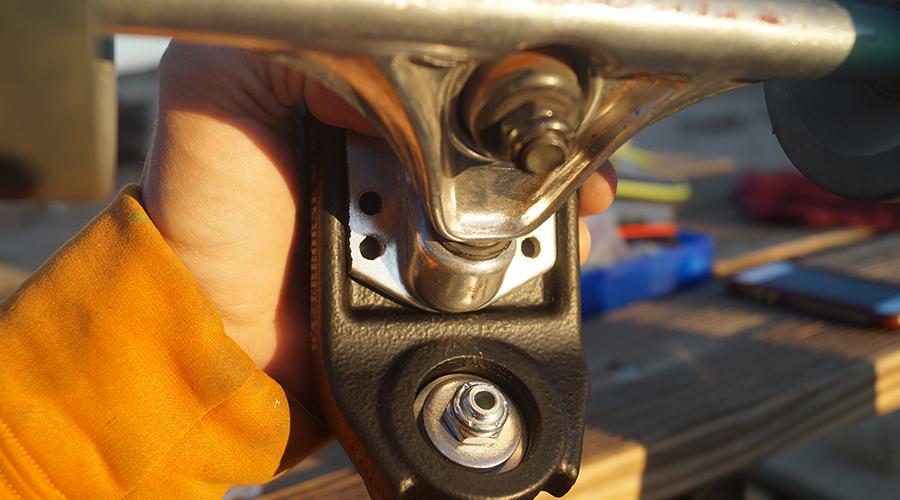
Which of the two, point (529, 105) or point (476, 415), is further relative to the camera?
point (476, 415)

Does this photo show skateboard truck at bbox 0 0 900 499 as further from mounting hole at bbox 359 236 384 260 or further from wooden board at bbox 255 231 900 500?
wooden board at bbox 255 231 900 500

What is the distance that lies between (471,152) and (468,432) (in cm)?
20

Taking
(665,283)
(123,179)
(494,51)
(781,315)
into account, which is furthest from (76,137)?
(123,179)

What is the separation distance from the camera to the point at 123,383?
45 centimetres

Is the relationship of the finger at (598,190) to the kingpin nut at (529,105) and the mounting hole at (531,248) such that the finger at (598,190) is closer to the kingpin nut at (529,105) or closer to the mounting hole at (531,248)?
the mounting hole at (531,248)

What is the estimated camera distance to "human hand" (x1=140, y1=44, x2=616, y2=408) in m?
0.50

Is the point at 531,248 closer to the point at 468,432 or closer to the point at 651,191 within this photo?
the point at 468,432

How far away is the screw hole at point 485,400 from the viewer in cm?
41

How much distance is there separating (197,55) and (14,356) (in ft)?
0.90

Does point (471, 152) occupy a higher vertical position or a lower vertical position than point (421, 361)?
higher

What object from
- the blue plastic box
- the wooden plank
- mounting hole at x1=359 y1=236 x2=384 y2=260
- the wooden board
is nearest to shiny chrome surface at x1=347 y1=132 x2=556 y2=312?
mounting hole at x1=359 y1=236 x2=384 y2=260

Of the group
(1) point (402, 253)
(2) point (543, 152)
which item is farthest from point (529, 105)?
(1) point (402, 253)

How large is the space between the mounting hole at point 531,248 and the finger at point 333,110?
0.15 metres

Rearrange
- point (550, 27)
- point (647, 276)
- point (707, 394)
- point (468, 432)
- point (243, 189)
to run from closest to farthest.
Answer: point (550, 27), point (468, 432), point (243, 189), point (707, 394), point (647, 276)
